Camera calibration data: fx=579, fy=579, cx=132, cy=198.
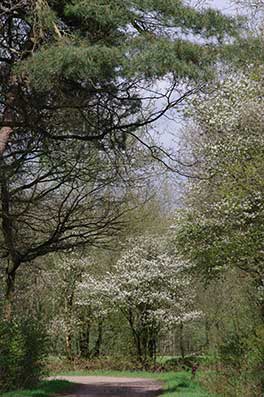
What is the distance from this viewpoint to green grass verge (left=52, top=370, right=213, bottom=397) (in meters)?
12.4

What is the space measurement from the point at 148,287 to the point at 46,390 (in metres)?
10.4

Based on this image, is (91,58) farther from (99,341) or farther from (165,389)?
(99,341)

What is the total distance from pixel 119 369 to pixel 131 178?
43.2 feet

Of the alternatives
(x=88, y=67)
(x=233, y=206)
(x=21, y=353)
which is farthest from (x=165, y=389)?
(x=88, y=67)

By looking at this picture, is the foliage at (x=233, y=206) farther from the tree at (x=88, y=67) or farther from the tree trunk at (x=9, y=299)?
the tree trunk at (x=9, y=299)

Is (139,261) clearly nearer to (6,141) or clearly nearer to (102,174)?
(102,174)

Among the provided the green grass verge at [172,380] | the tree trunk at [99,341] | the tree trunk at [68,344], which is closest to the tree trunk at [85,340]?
the tree trunk at [99,341]

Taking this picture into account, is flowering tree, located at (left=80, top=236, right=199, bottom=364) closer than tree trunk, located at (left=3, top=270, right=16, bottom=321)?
No

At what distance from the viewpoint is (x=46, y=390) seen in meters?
13.8

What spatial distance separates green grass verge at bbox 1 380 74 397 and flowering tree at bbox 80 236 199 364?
7.35 m

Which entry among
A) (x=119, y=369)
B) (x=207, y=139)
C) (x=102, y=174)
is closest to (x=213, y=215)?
(x=207, y=139)

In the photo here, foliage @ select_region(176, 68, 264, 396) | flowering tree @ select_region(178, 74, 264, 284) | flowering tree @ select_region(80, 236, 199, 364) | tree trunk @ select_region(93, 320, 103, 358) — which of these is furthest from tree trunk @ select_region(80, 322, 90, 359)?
flowering tree @ select_region(178, 74, 264, 284)

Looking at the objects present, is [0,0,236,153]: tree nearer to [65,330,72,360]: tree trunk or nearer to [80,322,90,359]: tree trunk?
[65,330,72,360]: tree trunk

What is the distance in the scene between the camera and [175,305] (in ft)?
78.5
